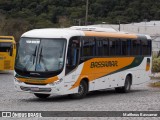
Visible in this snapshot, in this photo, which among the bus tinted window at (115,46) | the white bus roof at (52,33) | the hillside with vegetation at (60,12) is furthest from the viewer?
the hillside with vegetation at (60,12)

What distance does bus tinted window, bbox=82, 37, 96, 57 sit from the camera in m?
22.2

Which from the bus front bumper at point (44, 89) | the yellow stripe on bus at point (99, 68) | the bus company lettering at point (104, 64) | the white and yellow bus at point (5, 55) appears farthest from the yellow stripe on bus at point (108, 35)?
the white and yellow bus at point (5, 55)

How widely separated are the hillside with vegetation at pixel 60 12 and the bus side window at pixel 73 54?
138 ft

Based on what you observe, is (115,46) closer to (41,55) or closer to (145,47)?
(145,47)

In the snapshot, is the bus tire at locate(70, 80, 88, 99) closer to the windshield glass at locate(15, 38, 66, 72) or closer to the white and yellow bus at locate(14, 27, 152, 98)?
the white and yellow bus at locate(14, 27, 152, 98)

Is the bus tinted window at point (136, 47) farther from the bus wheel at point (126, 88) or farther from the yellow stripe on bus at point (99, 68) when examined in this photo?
the bus wheel at point (126, 88)

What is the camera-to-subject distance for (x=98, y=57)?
23.5 meters

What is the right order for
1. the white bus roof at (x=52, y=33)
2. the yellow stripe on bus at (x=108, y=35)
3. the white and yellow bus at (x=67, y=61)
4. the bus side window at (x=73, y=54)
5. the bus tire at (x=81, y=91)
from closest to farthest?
the white and yellow bus at (x=67, y=61), the bus side window at (x=73, y=54), the white bus roof at (x=52, y=33), the bus tire at (x=81, y=91), the yellow stripe on bus at (x=108, y=35)

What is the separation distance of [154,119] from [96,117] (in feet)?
5.41

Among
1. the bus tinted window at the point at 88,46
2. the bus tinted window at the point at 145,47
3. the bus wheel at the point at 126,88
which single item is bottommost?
the bus wheel at the point at 126,88

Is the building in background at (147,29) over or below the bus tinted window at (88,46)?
below

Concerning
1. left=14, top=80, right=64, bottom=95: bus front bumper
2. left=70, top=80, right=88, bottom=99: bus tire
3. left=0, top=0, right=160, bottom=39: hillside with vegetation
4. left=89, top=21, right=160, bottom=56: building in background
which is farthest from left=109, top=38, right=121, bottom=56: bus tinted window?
left=89, top=21, right=160, bottom=56: building in background

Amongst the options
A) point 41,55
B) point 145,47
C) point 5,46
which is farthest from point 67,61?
point 5,46

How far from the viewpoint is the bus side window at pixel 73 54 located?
21000 mm
